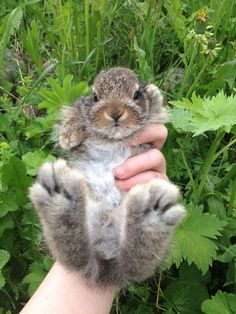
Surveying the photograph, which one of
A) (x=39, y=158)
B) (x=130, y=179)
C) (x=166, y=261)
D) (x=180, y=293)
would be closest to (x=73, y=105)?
(x=39, y=158)

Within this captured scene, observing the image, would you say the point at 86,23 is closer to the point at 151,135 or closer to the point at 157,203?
the point at 151,135

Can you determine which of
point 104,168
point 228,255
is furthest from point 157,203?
point 228,255

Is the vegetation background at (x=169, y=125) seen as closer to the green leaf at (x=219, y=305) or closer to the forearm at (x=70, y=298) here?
the green leaf at (x=219, y=305)

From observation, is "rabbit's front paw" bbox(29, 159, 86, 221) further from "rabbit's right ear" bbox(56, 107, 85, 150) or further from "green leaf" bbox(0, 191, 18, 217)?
"green leaf" bbox(0, 191, 18, 217)

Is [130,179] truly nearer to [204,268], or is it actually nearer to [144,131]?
[144,131]

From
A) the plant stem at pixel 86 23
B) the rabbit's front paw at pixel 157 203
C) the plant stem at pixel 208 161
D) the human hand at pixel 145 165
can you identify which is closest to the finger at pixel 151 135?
the human hand at pixel 145 165

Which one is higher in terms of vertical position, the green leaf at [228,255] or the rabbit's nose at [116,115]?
the rabbit's nose at [116,115]
